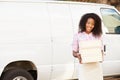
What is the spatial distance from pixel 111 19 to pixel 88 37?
155 inches

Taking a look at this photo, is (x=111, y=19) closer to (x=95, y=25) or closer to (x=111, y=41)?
(x=111, y=41)

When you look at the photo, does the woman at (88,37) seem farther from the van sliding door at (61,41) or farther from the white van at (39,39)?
the van sliding door at (61,41)

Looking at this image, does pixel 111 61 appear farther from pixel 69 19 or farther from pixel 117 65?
pixel 69 19

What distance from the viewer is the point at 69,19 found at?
945 centimetres

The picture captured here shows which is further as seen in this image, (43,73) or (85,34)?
(43,73)

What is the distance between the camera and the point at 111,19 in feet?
33.4

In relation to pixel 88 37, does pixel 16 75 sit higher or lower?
lower

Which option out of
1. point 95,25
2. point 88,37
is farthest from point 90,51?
point 95,25

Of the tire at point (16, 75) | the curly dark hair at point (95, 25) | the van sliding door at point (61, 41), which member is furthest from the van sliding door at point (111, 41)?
the curly dark hair at point (95, 25)

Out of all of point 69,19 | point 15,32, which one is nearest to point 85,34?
point 15,32

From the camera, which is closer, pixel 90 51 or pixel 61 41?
pixel 90 51

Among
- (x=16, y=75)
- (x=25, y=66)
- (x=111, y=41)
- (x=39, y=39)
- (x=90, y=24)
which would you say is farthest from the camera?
(x=111, y=41)

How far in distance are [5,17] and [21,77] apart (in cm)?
125

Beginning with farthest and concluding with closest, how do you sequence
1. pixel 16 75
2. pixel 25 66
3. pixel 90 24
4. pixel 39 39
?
pixel 25 66, pixel 39 39, pixel 16 75, pixel 90 24
